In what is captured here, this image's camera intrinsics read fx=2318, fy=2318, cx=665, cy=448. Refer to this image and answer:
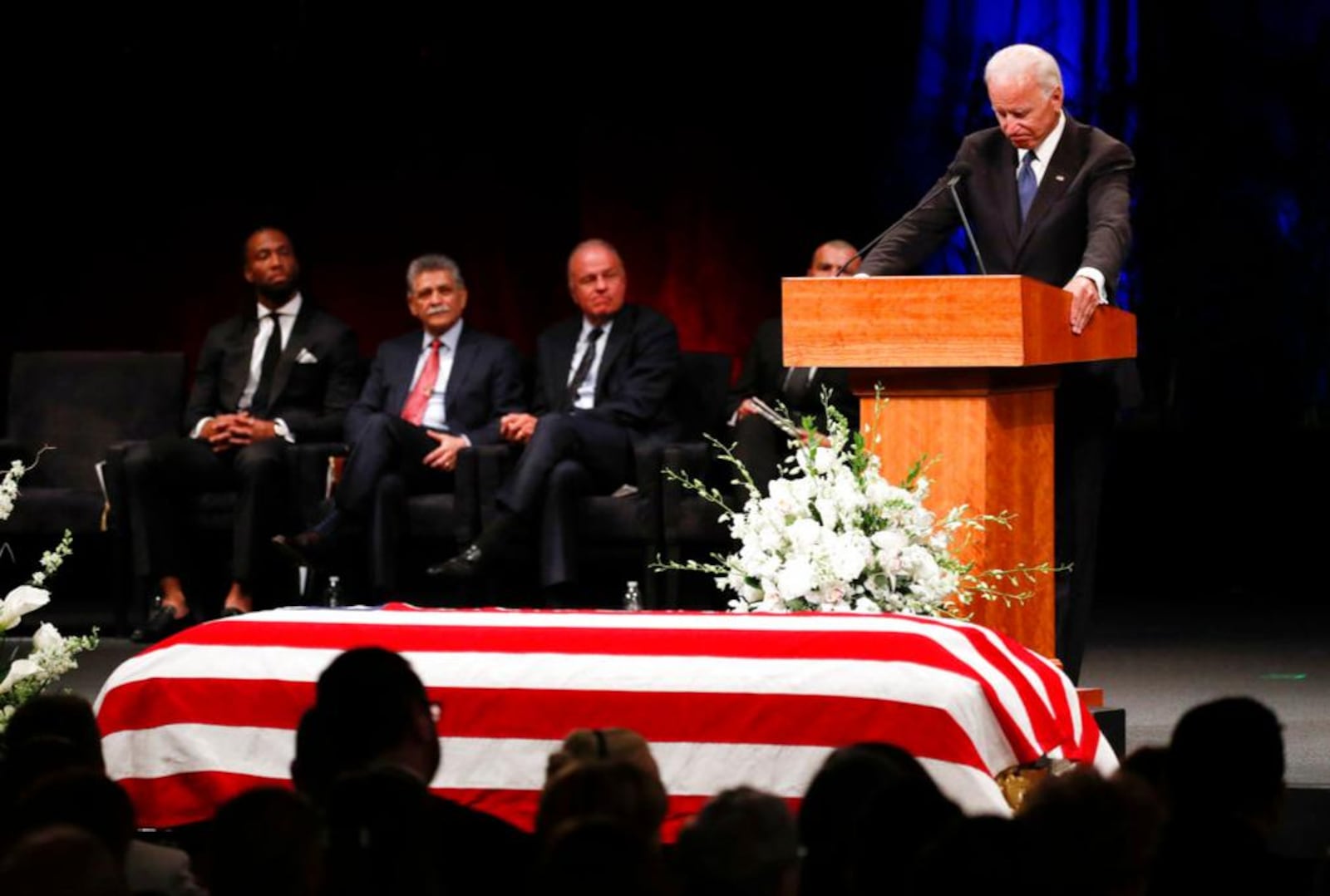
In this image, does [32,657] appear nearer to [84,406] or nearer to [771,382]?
[771,382]

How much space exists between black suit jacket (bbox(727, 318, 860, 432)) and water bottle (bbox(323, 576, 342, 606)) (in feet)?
4.87

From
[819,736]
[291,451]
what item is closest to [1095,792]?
[819,736]

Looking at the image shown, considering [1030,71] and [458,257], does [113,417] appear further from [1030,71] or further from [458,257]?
[1030,71]

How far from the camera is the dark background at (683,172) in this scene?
8.72 metres

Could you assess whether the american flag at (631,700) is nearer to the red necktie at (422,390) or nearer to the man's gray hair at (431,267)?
the red necktie at (422,390)

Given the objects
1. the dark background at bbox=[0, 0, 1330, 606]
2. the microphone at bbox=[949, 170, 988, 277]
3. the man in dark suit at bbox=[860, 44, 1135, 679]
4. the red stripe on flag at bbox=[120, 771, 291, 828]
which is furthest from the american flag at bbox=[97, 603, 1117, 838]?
the dark background at bbox=[0, 0, 1330, 606]

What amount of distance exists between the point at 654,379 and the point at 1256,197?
101 inches

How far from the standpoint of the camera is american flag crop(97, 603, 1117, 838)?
415cm

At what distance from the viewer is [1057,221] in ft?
17.6

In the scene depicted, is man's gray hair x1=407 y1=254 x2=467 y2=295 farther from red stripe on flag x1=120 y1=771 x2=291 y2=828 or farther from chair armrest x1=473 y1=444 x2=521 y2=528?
red stripe on flag x1=120 y1=771 x2=291 y2=828

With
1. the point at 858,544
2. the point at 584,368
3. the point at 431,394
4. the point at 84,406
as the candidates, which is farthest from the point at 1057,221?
the point at 84,406

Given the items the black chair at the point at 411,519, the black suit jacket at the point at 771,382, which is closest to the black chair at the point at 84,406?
the black chair at the point at 411,519

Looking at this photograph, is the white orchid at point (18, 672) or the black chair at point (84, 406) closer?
the white orchid at point (18, 672)

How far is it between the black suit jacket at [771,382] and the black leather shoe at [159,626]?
204 cm
